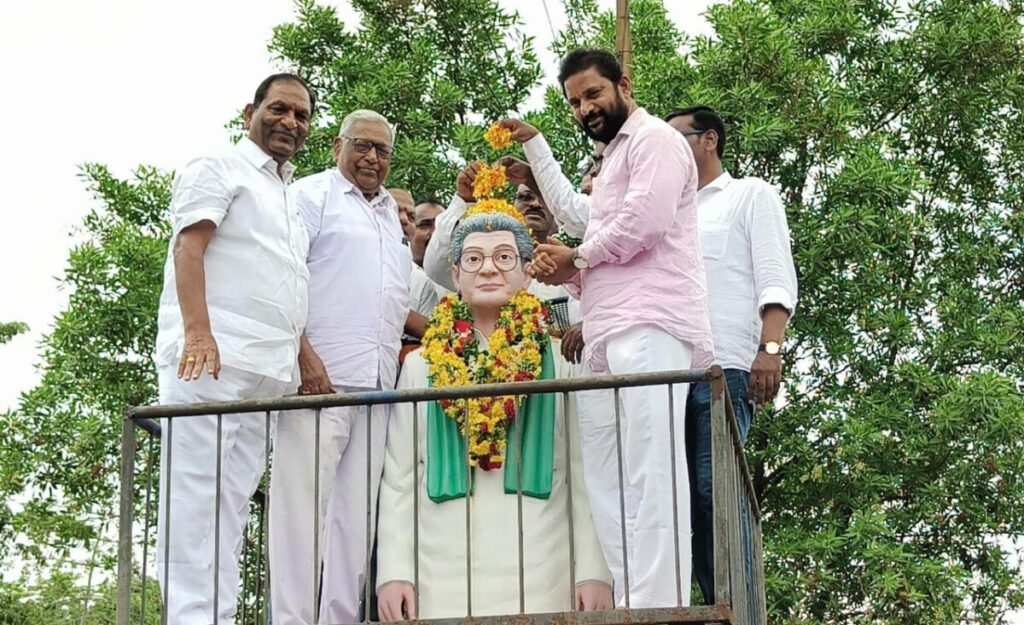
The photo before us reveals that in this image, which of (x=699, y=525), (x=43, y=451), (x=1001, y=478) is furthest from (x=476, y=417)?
(x=43, y=451)

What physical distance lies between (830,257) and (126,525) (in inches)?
339

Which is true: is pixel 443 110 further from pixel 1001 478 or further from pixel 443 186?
pixel 1001 478

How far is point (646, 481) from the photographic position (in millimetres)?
6582

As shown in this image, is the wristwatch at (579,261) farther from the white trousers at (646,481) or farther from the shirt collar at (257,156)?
the shirt collar at (257,156)

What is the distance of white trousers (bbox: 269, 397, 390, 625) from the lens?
6.99 m

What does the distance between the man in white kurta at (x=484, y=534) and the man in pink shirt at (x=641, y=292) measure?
0.59 feet

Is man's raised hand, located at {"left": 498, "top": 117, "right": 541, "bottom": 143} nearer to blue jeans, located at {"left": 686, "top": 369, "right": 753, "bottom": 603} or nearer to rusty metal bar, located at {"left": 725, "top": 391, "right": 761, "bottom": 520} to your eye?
blue jeans, located at {"left": 686, "top": 369, "right": 753, "bottom": 603}

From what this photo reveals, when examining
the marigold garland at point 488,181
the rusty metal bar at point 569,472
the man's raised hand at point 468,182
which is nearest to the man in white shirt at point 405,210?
the man's raised hand at point 468,182

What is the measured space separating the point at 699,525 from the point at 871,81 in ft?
31.2

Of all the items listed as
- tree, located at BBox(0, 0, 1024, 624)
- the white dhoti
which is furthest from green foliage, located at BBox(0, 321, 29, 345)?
the white dhoti

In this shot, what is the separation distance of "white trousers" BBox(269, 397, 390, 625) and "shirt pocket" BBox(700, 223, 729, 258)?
5.38ft

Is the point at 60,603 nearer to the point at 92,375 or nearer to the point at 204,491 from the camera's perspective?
the point at 92,375

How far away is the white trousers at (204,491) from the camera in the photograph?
21.7 feet

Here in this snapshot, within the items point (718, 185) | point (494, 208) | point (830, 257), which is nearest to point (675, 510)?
point (494, 208)
